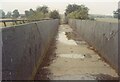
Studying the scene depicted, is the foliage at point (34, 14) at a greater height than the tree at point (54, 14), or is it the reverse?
the foliage at point (34, 14)

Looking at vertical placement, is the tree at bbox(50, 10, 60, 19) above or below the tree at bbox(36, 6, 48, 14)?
below

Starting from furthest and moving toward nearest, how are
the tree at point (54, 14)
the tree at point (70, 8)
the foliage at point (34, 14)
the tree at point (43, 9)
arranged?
the tree at point (70, 8)
the tree at point (43, 9)
the tree at point (54, 14)
the foliage at point (34, 14)

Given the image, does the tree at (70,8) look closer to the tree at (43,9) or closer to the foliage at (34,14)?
the tree at (43,9)

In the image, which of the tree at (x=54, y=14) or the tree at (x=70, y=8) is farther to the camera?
the tree at (x=70, y=8)

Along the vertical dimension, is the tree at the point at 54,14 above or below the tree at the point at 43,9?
below

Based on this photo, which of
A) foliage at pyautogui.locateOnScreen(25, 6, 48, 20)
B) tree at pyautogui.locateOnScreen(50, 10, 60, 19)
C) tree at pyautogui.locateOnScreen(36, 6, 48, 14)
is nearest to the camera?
foliage at pyautogui.locateOnScreen(25, 6, 48, 20)

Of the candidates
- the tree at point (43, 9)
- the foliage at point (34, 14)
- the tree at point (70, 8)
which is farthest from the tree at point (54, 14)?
the tree at point (70, 8)

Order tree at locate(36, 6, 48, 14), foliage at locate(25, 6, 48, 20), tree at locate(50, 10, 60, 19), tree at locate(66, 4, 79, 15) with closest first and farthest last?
foliage at locate(25, 6, 48, 20) → tree at locate(50, 10, 60, 19) → tree at locate(36, 6, 48, 14) → tree at locate(66, 4, 79, 15)

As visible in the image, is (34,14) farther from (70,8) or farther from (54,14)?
(70,8)

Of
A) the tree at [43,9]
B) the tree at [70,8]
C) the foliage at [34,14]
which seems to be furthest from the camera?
the tree at [70,8]

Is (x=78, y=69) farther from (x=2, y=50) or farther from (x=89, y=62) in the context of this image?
(x=2, y=50)

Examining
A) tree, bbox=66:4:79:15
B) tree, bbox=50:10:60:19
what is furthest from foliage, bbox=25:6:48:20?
tree, bbox=66:4:79:15

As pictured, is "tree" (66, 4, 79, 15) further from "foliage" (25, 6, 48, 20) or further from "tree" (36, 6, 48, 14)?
"foliage" (25, 6, 48, 20)

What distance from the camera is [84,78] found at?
290 inches
